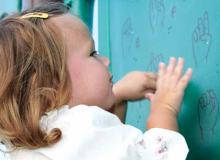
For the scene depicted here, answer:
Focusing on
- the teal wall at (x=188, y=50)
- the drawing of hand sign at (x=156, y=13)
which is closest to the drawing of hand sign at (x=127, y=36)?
the teal wall at (x=188, y=50)

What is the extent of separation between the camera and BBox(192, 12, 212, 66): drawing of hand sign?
2.23 ft

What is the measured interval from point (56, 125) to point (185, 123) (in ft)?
0.74

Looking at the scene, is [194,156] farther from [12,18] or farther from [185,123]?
[12,18]

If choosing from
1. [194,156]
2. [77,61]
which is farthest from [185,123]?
[77,61]

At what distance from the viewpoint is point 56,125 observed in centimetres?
65

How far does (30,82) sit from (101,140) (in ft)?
0.45

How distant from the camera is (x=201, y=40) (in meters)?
0.69

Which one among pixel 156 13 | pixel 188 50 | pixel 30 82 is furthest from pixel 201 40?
pixel 30 82

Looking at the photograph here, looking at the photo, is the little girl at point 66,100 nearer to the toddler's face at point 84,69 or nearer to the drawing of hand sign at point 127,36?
the toddler's face at point 84,69

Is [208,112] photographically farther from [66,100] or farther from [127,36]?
[127,36]

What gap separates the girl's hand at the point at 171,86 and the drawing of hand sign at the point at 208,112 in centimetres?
3

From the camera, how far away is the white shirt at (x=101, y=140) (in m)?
0.62

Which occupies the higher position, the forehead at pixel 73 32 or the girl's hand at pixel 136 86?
the forehead at pixel 73 32

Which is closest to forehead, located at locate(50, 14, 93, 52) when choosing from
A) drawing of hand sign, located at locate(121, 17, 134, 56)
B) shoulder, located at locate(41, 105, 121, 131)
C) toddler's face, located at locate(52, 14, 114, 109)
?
toddler's face, located at locate(52, 14, 114, 109)
